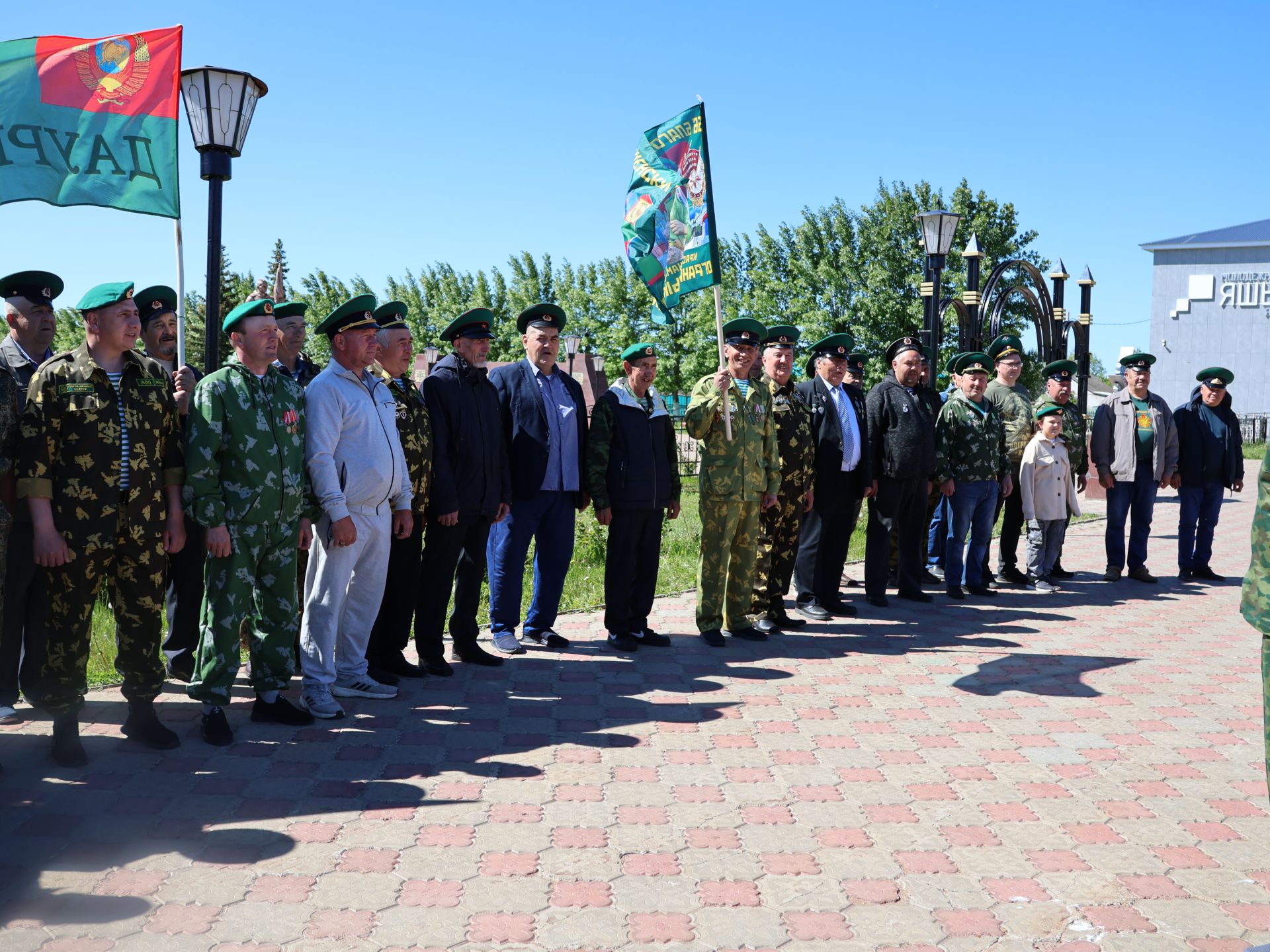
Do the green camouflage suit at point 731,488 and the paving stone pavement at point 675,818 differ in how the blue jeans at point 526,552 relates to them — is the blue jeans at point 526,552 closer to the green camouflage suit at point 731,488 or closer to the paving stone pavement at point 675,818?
the paving stone pavement at point 675,818

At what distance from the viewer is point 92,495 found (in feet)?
15.0

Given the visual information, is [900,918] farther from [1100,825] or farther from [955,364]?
[955,364]

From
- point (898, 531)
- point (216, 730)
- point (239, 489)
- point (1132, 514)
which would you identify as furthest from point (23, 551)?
point (1132, 514)

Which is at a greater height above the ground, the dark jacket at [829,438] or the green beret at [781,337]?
the green beret at [781,337]

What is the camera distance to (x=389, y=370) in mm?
6078

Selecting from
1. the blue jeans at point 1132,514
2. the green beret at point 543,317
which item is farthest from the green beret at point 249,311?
the blue jeans at point 1132,514

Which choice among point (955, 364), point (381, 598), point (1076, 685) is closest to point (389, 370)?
point (381, 598)

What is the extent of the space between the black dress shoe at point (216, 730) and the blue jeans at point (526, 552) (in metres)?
2.30

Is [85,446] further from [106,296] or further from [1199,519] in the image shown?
[1199,519]

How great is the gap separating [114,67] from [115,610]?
279 centimetres

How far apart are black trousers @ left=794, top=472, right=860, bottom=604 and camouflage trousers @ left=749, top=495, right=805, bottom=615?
0.26 meters

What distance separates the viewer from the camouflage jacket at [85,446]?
450 cm

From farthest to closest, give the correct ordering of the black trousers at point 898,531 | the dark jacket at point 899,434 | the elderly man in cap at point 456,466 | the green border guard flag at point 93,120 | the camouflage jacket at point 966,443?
the camouflage jacket at point 966,443 < the black trousers at point 898,531 < the dark jacket at point 899,434 < the elderly man in cap at point 456,466 < the green border guard flag at point 93,120

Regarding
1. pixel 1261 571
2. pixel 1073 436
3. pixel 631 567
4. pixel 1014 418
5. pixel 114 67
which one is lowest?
pixel 631 567
